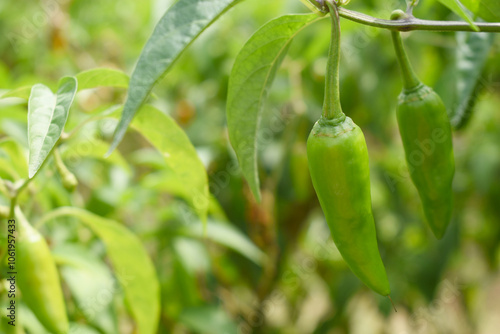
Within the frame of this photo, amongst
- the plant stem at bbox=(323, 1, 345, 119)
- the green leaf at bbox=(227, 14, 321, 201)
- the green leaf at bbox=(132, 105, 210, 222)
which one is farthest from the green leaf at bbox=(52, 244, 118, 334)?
the plant stem at bbox=(323, 1, 345, 119)

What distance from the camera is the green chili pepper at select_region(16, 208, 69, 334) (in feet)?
1.69

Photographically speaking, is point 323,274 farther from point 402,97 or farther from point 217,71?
point 402,97

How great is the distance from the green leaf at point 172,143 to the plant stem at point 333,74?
18 cm

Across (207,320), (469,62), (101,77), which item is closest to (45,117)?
(101,77)

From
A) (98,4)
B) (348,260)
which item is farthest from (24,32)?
(348,260)

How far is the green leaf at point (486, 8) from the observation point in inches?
19.5

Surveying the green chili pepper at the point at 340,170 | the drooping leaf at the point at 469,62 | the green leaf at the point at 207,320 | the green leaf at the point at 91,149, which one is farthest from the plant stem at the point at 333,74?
the green leaf at the point at 207,320

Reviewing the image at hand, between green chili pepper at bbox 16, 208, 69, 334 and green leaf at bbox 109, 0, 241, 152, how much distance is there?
196mm

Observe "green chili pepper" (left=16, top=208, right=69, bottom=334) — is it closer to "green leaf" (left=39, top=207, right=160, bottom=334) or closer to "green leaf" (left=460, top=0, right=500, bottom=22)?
"green leaf" (left=39, top=207, right=160, bottom=334)

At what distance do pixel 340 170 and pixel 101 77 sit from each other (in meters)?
0.27

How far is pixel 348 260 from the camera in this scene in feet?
1.53

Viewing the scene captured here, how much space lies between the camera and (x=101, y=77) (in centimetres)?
54

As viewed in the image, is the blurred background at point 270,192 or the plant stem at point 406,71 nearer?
the plant stem at point 406,71

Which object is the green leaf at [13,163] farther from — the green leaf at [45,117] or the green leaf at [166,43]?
the green leaf at [166,43]
